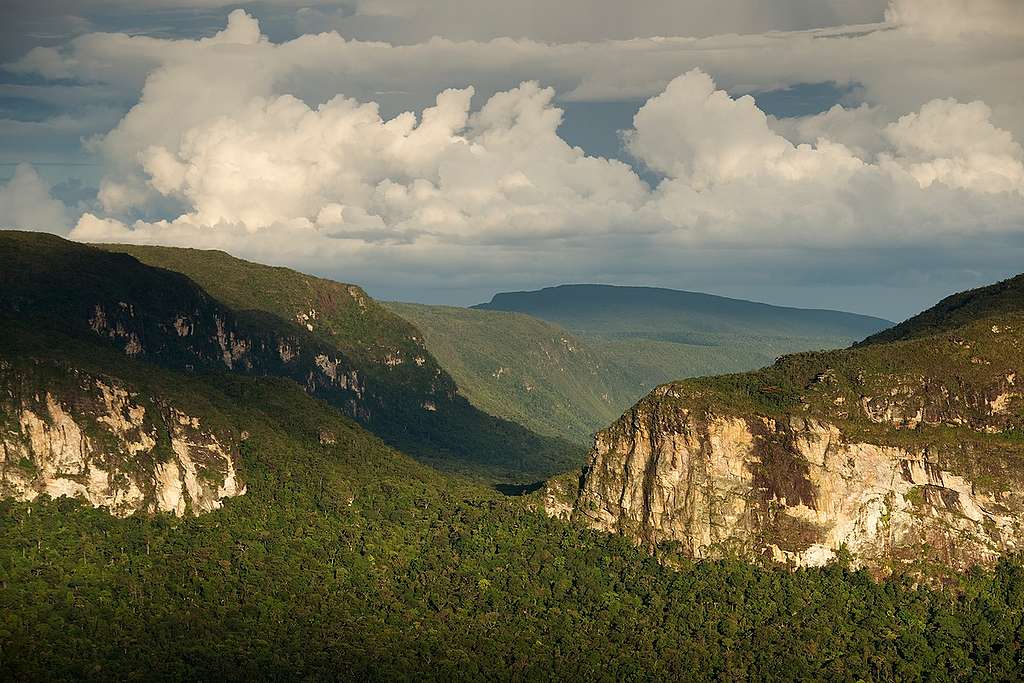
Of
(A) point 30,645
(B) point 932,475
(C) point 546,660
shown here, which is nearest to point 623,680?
(C) point 546,660

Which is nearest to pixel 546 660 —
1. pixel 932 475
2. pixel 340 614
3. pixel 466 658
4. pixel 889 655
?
pixel 466 658

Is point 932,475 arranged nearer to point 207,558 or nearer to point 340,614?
point 340,614

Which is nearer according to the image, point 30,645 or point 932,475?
point 30,645

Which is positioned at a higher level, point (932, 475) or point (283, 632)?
point (932, 475)

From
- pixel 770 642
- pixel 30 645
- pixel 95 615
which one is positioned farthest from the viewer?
pixel 770 642

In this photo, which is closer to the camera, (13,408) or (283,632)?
(283,632)

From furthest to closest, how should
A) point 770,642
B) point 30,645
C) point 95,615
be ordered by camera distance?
point 770,642, point 95,615, point 30,645

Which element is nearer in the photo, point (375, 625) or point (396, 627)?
point (375, 625)

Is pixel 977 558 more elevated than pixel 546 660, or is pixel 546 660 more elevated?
pixel 977 558

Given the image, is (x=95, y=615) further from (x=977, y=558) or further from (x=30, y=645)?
(x=977, y=558)
